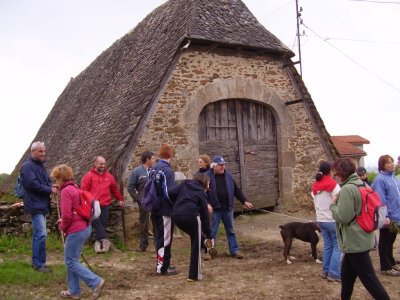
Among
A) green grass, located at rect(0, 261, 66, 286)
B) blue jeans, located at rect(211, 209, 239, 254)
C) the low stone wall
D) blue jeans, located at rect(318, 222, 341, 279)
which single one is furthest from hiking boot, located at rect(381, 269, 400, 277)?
the low stone wall

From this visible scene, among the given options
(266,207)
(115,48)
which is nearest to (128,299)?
(266,207)

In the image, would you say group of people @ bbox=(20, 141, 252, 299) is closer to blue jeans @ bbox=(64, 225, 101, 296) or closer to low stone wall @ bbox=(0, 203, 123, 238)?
blue jeans @ bbox=(64, 225, 101, 296)

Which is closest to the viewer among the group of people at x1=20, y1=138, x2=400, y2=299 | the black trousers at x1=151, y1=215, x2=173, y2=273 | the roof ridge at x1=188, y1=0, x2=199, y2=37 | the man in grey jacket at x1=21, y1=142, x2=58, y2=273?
the group of people at x1=20, y1=138, x2=400, y2=299

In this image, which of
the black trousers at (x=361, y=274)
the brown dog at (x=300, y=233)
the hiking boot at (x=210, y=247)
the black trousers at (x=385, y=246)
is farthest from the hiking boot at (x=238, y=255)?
the black trousers at (x=361, y=274)

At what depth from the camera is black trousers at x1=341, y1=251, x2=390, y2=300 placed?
4207 mm

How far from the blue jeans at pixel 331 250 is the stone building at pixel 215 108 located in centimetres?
454

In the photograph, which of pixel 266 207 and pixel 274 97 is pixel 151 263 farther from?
pixel 274 97

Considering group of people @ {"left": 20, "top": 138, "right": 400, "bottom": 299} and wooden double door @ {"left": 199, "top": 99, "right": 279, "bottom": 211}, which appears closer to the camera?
A: group of people @ {"left": 20, "top": 138, "right": 400, "bottom": 299}

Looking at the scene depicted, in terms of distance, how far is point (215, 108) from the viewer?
1077 cm

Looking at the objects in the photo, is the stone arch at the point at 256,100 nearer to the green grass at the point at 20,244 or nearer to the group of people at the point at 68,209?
the group of people at the point at 68,209

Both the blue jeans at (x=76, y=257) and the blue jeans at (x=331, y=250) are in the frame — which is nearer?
the blue jeans at (x=76, y=257)

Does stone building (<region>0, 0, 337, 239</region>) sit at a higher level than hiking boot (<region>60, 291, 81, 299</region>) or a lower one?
higher

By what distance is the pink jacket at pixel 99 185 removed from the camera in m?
7.70

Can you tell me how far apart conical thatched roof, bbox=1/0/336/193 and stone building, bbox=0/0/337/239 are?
0.12 feet
